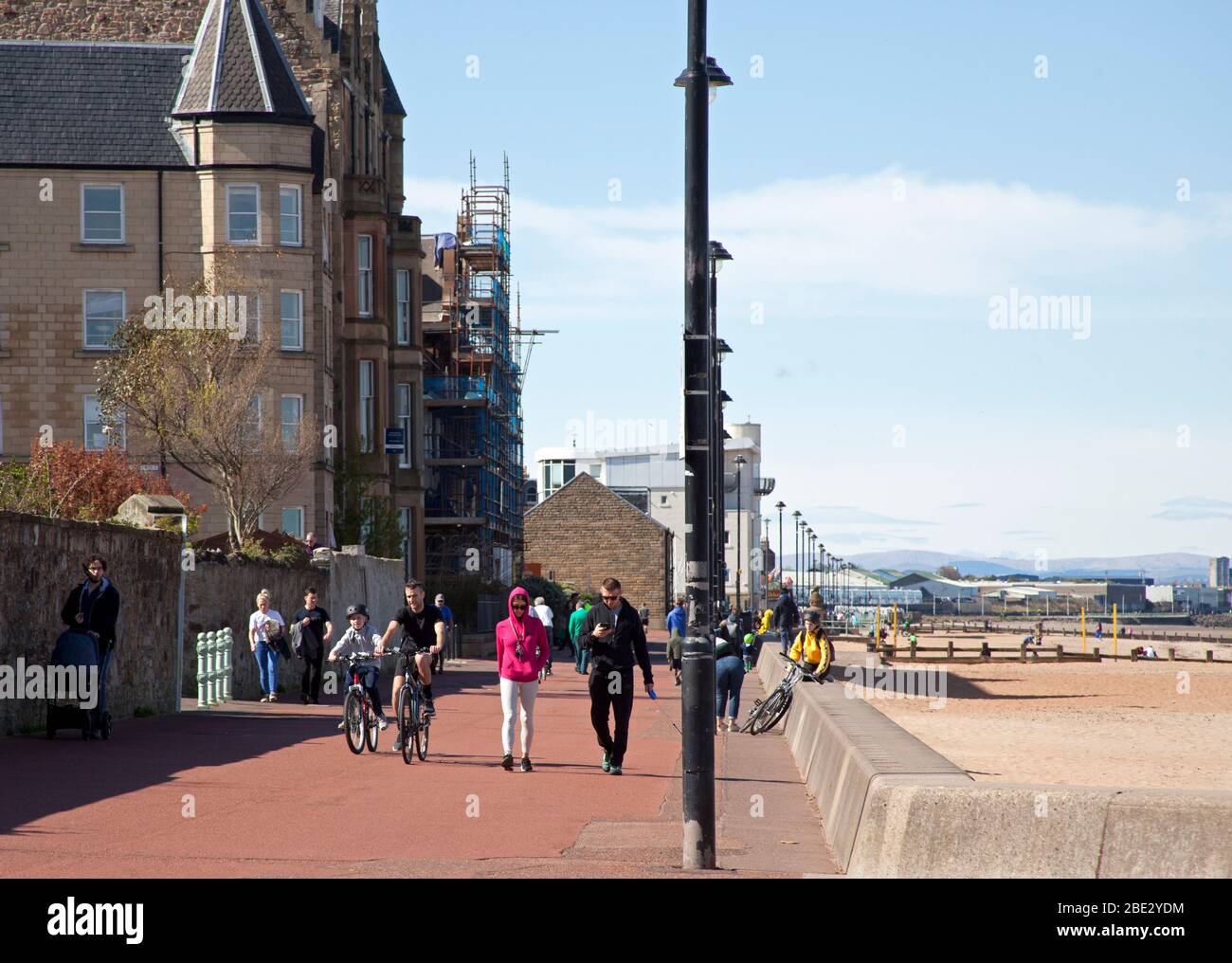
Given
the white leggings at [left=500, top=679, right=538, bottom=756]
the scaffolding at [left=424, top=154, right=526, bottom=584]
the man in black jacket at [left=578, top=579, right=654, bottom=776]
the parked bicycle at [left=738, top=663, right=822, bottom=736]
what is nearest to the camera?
the man in black jacket at [left=578, top=579, right=654, bottom=776]

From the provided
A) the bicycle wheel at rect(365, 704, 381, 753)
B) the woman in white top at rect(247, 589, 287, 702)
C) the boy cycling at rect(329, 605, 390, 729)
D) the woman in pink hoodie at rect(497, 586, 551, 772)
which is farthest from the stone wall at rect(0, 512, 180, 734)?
the woman in pink hoodie at rect(497, 586, 551, 772)

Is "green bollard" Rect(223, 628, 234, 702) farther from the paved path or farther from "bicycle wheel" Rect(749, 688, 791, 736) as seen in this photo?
"bicycle wheel" Rect(749, 688, 791, 736)

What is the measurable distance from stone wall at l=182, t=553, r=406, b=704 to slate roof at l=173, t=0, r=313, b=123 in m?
12.3

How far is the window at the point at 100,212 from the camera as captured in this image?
136ft

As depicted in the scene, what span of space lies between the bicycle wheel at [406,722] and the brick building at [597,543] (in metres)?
82.7

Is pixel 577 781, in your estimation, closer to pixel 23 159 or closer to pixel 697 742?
pixel 697 742

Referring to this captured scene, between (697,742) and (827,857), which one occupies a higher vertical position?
(697,742)

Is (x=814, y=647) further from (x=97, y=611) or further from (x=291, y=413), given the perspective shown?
(x=291, y=413)

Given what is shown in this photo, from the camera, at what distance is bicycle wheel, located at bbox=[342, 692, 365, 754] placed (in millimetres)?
17484

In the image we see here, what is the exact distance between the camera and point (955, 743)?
24.9m

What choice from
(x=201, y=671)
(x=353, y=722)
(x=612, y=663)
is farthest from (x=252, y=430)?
(x=612, y=663)

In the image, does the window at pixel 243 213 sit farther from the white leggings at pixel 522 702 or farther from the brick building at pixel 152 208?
the white leggings at pixel 522 702
